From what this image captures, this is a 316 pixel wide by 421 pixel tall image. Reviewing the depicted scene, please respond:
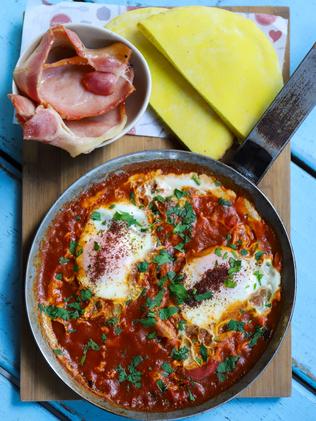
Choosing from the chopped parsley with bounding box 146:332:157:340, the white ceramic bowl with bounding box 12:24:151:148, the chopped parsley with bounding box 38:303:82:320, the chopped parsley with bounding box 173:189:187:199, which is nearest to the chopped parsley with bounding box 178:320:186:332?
the chopped parsley with bounding box 146:332:157:340

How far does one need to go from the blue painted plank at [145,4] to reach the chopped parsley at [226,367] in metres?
1.00

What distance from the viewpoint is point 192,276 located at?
2.79 m

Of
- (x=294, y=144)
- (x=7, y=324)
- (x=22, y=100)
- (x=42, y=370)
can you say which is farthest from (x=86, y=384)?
(x=294, y=144)

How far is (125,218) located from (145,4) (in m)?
1.05

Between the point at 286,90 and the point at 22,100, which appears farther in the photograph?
the point at 286,90

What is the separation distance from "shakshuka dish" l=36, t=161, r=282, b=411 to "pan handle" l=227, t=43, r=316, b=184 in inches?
10.0

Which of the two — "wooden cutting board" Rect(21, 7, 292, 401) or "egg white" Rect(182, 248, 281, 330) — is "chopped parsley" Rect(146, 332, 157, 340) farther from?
"wooden cutting board" Rect(21, 7, 292, 401)

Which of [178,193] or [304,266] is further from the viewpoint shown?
[304,266]

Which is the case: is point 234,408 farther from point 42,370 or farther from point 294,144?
point 294,144

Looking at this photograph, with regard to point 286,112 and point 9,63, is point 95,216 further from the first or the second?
point 286,112

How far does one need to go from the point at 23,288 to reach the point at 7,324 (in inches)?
7.3

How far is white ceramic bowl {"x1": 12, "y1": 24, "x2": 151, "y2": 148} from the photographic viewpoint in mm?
2701

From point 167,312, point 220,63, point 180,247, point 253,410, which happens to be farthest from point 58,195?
point 253,410

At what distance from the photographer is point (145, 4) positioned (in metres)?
3.04
